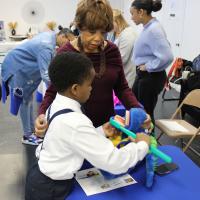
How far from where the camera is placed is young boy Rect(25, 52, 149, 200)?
3.10ft

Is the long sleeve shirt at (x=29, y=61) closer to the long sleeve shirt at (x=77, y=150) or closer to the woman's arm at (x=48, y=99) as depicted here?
the woman's arm at (x=48, y=99)

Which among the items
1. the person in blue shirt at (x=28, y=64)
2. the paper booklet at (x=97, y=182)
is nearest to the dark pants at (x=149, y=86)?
the person in blue shirt at (x=28, y=64)

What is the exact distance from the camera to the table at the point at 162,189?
1.03 meters

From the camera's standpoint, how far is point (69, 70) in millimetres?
1041

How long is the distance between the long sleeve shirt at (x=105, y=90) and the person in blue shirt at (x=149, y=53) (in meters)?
1.13

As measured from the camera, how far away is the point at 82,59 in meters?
1.06

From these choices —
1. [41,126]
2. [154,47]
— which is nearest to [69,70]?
[41,126]

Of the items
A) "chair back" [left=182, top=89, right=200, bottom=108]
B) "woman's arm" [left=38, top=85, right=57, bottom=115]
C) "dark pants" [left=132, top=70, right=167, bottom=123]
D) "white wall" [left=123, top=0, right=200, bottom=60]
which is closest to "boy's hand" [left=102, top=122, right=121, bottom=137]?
"woman's arm" [left=38, top=85, right=57, bottom=115]

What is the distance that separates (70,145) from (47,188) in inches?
7.7

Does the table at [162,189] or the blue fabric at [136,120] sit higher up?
the blue fabric at [136,120]

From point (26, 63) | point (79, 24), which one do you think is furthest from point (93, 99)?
point (26, 63)

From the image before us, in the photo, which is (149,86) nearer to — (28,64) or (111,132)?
(28,64)

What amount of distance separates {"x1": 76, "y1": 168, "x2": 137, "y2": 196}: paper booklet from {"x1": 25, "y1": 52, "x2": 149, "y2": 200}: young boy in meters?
0.07

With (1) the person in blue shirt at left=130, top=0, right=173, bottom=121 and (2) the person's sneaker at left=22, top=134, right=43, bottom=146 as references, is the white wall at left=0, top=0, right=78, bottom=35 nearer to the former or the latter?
(2) the person's sneaker at left=22, top=134, right=43, bottom=146
